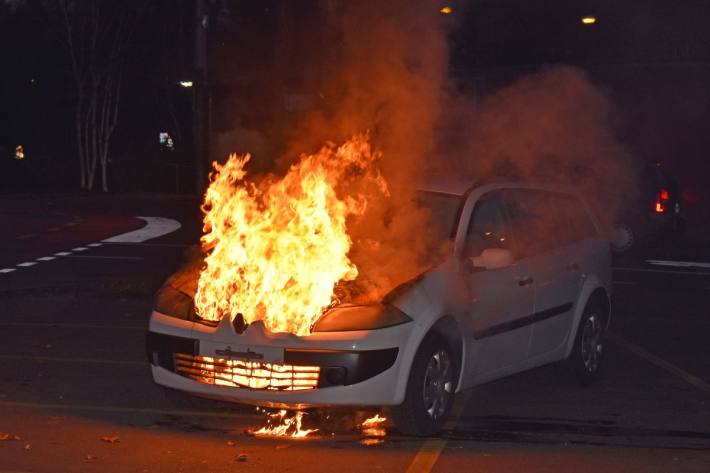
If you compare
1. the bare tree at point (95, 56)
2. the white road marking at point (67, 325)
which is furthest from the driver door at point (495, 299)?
the bare tree at point (95, 56)

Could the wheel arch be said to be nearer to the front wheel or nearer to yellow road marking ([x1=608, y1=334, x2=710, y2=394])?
the front wheel

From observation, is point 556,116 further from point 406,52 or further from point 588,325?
point 588,325

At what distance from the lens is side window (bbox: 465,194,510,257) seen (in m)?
7.94

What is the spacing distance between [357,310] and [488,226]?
1527 millimetres

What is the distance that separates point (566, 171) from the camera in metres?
12.6

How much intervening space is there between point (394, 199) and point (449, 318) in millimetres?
1245

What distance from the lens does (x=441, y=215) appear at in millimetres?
7988

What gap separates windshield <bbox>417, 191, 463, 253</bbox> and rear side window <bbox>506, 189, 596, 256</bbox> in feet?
1.67

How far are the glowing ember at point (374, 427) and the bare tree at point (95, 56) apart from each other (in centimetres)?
4183

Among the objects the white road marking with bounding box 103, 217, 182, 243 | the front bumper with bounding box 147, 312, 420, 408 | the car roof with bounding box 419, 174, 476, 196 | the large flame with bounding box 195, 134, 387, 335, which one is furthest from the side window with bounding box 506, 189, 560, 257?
the white road marking with bounding box 103, 217, 182, 243

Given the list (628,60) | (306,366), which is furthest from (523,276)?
(628,60)

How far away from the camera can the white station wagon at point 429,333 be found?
22.4 ft

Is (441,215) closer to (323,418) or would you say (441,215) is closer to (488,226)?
(488,226)

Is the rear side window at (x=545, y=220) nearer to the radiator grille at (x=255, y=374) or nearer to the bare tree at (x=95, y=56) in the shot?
the radiator grille at (x=255, y=374)
